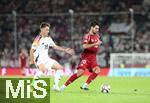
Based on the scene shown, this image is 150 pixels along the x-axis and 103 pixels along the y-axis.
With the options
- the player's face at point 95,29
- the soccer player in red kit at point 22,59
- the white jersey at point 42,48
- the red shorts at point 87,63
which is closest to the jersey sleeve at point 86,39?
the player's face at point 95,29

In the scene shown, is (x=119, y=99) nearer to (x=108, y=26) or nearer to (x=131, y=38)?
(x=131, y=38)

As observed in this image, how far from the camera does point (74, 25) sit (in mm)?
40438

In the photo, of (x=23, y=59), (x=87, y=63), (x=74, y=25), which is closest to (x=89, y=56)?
(x=87, y=63)

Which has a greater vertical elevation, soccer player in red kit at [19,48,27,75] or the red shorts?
soccer player in red kit at [19,48,27,75]

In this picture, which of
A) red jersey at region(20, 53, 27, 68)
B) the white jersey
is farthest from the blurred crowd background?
the white jersey

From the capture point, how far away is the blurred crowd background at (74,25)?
125ft

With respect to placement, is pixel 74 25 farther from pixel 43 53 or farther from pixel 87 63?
pixel 43 53

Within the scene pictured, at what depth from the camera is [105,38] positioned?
3988 cm

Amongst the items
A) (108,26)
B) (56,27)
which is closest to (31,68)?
(56,27)

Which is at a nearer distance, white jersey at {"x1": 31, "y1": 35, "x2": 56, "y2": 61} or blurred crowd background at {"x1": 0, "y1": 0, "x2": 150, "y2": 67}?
white jersey at {"x1": 31, "y1": 35, "x2": 56, "y2": 61}

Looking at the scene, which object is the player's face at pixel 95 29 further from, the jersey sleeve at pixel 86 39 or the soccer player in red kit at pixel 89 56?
the jersey sleeve at pixel 86 39

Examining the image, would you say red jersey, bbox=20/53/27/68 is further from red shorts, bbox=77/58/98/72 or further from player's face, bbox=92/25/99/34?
player's face, bbox=92/25/99/34

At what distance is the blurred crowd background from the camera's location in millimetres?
38094

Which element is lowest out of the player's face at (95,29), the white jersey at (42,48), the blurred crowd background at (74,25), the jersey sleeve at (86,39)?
the white jersey at (42,48)
